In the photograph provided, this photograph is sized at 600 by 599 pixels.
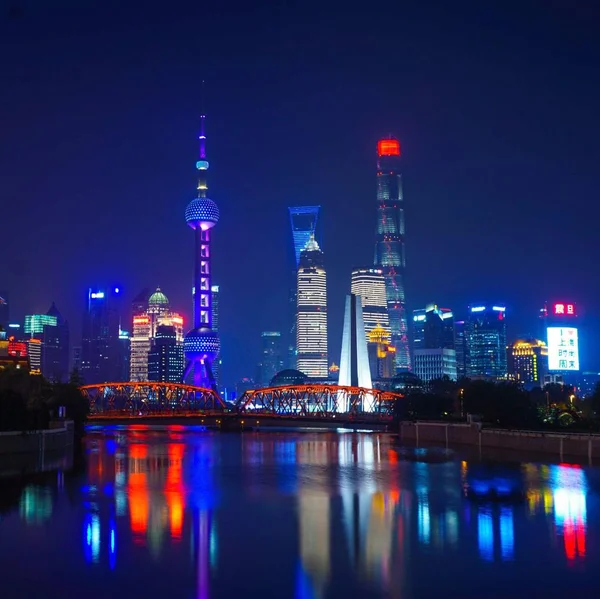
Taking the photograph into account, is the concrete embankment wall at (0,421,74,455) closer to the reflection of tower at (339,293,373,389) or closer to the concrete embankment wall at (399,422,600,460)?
the concrete embankment wall at (399,422,600,460)

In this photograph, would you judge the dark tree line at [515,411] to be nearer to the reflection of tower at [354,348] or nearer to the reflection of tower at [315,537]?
the reflection of tower at [354,348]

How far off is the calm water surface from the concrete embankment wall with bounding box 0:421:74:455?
24.5 ft

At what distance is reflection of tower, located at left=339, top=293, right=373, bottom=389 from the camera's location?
145125 millimetres

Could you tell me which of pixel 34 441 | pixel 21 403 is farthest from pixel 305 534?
pixel 21 403

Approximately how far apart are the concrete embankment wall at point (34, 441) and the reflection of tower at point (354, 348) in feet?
241

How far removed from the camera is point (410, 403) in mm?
118688

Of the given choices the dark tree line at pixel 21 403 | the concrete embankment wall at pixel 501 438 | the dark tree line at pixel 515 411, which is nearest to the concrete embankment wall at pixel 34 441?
the dark tree line at pixel 21 403

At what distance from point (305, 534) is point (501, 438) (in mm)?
47796

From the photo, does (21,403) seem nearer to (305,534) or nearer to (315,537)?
(305,534)

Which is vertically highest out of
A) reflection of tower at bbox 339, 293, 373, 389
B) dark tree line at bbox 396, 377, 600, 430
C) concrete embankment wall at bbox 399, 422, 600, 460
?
reflection of tower at bbox 339, 293, 373, 389

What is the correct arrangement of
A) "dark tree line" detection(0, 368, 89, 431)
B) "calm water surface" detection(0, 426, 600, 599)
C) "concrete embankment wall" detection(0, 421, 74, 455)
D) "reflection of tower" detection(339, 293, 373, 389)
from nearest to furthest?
"calm water surface" detection(0, 426, 600, 599) → "concrete embankment wall" detection(0, 421, 74, 455) → "dark tree line" detection(0, 368, 89, 431) → "reflection of tower" detection(339, 293, 373, 389)

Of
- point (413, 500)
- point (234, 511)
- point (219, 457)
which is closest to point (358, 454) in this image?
point (219, 457)

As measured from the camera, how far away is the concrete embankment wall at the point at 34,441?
62053 mm

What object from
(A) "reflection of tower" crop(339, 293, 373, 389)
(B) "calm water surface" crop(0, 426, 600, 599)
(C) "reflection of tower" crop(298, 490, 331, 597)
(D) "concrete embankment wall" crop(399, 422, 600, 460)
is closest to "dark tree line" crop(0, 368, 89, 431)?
(B) "calm water surface" crop(0, 426, 600, 599)
